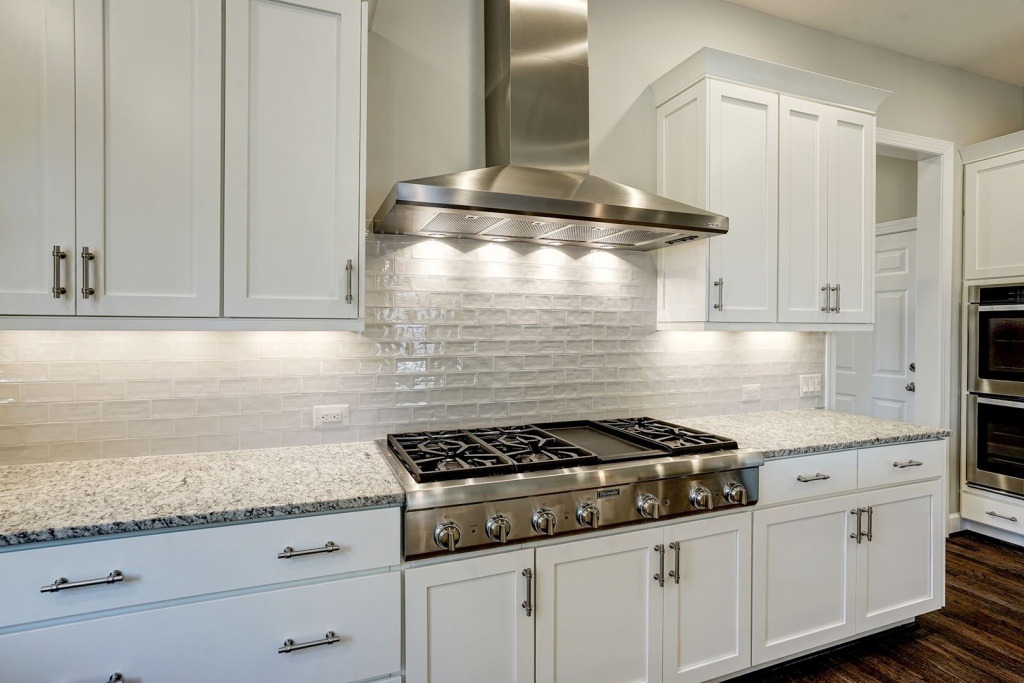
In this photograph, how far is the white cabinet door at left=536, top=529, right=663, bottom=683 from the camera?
178 cm

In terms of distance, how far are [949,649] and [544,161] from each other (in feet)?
9.11

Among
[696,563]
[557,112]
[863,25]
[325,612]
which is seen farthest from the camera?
[863,25]

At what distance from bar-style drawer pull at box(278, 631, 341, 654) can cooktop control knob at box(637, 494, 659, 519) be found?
101 centimetres

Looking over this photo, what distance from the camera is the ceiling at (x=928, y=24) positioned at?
2.94 metres

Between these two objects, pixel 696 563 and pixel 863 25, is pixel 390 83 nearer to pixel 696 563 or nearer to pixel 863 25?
pixel 696 563

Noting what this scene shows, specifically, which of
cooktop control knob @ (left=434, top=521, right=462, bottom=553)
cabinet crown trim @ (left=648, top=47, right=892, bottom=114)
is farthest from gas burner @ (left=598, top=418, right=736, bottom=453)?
cabinet crown trim @ (left=648, top=47, right=892, bottom=114)

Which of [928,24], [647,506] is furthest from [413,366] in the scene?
[928,24]

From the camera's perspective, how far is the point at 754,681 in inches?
88.0

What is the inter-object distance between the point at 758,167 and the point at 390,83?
65.9 inches

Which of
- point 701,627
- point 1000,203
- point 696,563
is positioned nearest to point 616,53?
point 696,563

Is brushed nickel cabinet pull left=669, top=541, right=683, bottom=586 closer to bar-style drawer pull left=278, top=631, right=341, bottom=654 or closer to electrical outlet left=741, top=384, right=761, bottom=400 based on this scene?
bar-style drawer pull left=278, top=631, right=341, bottom=654

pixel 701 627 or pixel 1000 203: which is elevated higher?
pixel 1000 203

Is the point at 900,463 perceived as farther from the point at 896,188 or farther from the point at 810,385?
the point at 896,188

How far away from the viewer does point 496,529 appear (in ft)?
5.45
